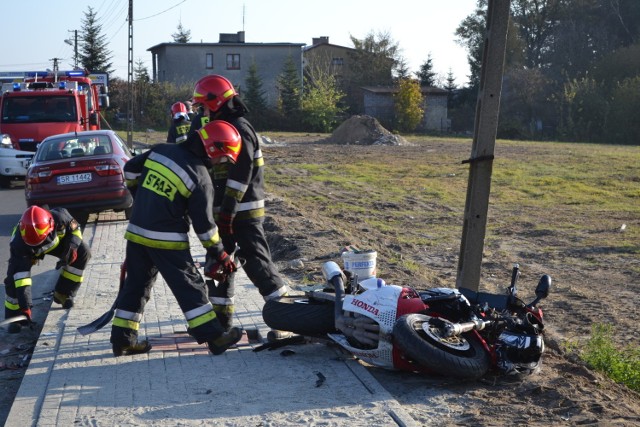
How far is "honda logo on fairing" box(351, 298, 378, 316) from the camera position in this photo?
5832 millimetres

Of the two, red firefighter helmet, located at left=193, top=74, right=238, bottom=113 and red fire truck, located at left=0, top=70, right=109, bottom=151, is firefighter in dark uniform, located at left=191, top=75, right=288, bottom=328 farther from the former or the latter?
red fire truck, located at left=0, top=70, right=109, bottom=151

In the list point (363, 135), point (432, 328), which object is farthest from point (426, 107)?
point (432, 328)

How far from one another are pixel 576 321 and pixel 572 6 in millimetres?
71554

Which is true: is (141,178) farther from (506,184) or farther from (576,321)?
(506,184)

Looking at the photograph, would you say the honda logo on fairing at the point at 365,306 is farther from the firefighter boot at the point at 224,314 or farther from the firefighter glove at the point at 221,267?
the firefighter boot at the point at 224,314

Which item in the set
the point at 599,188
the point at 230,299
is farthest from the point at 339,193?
the point at 230,299

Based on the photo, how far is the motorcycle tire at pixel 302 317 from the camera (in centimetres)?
627

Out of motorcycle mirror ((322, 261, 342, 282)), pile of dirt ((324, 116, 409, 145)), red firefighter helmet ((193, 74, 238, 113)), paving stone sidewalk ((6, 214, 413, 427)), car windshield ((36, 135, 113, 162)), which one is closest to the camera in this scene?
paving stone sidewalk ((6, 214, 413, 427))

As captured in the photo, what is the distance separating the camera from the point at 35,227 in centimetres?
770

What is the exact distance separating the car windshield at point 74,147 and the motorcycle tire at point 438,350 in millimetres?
9593

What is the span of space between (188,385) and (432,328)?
1.66 m

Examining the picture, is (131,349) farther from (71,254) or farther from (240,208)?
(71,254)

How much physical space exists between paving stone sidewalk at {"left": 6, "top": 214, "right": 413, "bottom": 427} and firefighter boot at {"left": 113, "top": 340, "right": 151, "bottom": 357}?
2.1 inches

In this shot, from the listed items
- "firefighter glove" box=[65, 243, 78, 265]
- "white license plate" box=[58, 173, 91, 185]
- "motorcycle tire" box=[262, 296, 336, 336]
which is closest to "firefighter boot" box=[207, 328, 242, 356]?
"motorcycle tire" box=[262, 296, 336, 336]
